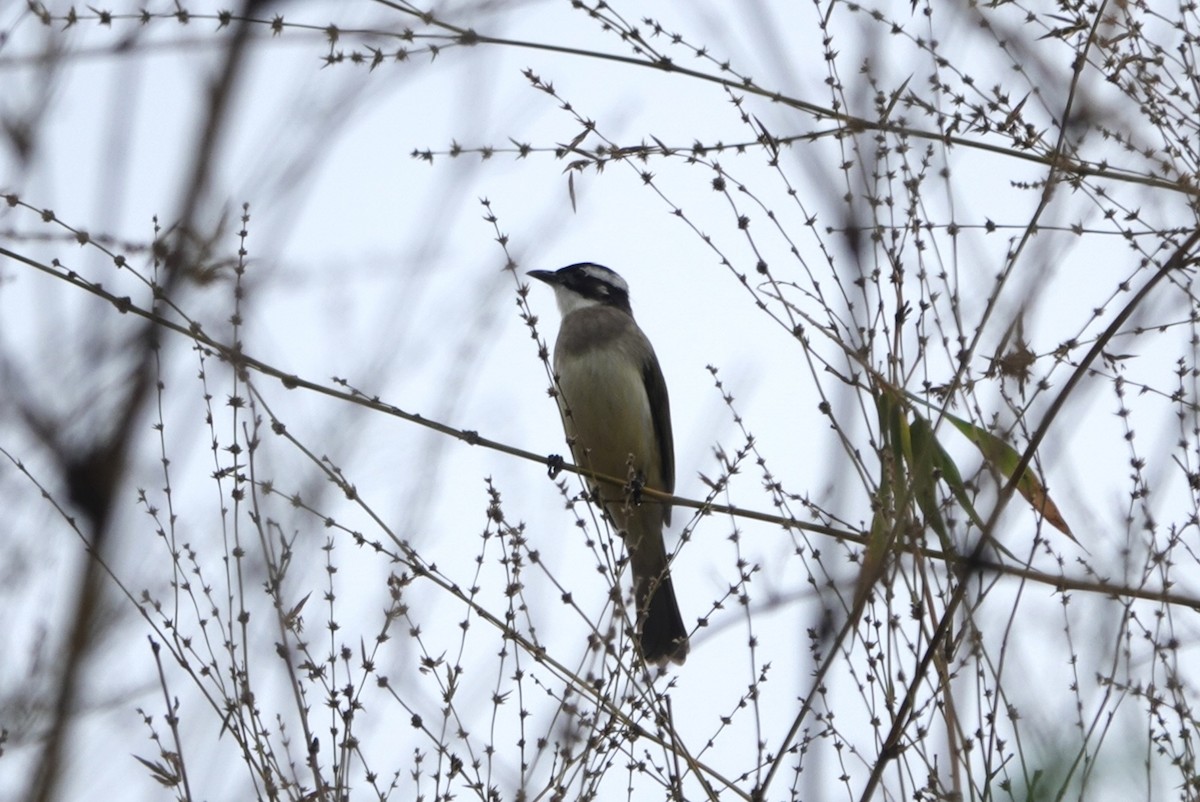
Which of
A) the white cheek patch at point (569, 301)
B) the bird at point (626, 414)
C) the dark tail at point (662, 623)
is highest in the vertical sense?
the white cheek patch at point (569, 301)

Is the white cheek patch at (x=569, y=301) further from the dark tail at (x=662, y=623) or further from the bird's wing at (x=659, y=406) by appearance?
the dark tail at (x=662, y=623)

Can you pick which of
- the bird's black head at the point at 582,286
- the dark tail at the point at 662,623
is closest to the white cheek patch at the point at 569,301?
the bird's black head at the point at 582,286

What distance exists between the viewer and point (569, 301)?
28.1 feet

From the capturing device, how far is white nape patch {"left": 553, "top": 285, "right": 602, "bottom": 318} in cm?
852

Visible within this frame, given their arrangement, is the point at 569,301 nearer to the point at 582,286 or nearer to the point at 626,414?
the point at 582,286

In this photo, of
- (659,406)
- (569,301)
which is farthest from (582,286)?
(659,406)

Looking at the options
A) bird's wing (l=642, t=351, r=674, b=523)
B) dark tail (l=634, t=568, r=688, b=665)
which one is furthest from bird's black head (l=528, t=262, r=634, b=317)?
dark tail (l=634, t=568, r=688, b=665)

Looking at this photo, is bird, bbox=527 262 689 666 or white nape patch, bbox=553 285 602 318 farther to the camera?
white nape patch, bbox=553 285 602 318

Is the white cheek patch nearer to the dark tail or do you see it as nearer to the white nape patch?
the white nape patch

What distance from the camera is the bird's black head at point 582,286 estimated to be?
28.1 feet

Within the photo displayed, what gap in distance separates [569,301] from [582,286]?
0.15 meters

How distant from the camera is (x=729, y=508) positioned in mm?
4324

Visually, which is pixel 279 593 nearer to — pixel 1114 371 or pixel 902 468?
pixel 902 468

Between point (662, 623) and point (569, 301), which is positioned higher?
point (569, 301)
